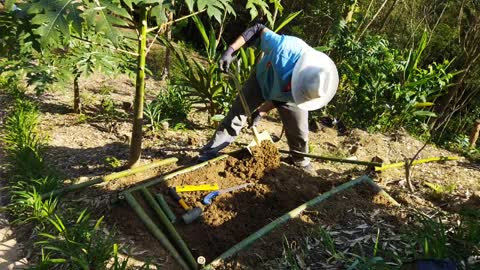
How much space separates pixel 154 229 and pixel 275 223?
0.75 metres

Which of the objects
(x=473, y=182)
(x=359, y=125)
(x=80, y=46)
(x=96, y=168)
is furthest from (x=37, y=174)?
(x=473, y=182)

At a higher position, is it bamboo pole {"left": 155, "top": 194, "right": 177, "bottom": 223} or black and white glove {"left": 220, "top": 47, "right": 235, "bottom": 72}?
black and white glove {"left": 220, "top": 47, "right": 235, "bottom": 72}

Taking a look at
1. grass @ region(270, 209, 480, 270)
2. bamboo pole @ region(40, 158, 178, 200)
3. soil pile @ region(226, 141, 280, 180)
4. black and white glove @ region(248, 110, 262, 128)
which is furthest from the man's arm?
grass @ region(270, 209, 480, 270)

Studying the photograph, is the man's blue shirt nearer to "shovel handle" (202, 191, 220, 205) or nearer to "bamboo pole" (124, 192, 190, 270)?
"shovel handle" (202, 191, 220, 205)

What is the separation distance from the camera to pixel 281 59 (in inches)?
124

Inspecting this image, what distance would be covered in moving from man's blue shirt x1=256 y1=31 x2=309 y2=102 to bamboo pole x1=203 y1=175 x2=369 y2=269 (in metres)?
0.83

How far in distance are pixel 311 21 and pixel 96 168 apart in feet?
17.3

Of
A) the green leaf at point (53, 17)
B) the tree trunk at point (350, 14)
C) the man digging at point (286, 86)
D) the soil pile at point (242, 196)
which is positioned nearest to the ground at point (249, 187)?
the soil pile at point (242, 196)

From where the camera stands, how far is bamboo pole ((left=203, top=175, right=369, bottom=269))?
2.25m

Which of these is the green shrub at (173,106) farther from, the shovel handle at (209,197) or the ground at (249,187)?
the shovel handle at (209,197)

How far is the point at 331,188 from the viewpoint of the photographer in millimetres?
3137

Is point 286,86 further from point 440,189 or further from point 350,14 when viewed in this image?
point 350,14

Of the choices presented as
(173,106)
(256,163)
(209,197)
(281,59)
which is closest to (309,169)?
(256,163)

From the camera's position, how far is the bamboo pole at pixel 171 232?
7.44 feet
